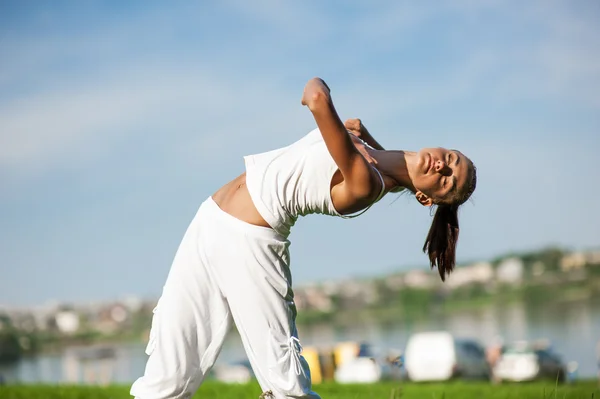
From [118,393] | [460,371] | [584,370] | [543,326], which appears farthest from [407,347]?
[543,326]

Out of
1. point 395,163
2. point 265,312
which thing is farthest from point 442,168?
point 265,312

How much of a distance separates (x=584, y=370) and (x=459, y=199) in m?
36.7

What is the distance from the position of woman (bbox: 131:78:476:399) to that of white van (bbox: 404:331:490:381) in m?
28.4

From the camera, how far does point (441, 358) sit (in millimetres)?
32312

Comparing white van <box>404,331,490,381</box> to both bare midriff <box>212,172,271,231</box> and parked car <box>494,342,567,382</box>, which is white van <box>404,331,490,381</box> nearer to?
parked car <box>494,342,567,382</box>

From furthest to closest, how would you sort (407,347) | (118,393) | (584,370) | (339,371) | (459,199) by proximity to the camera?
(584,370) → (407,347) → (339,371) → (118,393) → (459,199)

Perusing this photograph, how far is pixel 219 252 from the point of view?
12.8 feet

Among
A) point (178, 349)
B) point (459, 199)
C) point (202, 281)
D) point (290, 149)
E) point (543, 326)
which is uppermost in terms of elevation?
point (290, 149)

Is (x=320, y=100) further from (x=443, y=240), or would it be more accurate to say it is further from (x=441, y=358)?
(x=441, y=358)

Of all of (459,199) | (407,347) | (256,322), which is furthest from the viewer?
(407,347)

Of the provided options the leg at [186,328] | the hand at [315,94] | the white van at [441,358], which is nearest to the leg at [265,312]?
the leg at [186,328]

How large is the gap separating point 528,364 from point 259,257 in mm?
30468

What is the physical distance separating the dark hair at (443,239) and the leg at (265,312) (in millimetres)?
949

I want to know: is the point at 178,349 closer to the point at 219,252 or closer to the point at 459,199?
the point at 219,252
